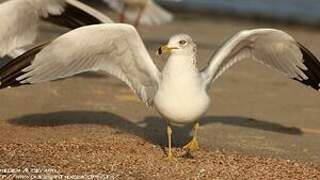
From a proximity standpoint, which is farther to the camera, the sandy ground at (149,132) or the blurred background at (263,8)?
the blurred background at (263,8)

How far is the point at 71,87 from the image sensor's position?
8727 millimetres

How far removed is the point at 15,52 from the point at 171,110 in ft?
7.75

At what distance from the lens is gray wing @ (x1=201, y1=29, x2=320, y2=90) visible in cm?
627

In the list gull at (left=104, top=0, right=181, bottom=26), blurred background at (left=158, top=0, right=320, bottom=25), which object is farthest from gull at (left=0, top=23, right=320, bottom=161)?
blurred background at (left=158, top=0, right=320, bottom=25)

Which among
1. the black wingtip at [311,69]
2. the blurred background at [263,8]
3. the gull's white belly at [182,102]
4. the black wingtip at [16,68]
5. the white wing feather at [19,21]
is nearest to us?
the gull's white belly at [182,102]

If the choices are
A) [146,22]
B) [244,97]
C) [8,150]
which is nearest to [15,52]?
[8,150]

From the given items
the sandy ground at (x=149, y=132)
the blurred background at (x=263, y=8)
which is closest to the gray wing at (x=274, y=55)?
the sandy ground at (x=149, y=132)

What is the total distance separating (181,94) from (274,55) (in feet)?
3.88

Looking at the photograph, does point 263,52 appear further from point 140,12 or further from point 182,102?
point 140,12

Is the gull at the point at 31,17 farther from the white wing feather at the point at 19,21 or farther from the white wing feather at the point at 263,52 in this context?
the white wing feather at the point at 263,52

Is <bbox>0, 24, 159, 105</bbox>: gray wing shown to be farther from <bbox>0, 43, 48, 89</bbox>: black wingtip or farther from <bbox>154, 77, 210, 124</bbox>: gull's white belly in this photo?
<bbox>154, 77, 210, 124</bbox>: gull's white belly

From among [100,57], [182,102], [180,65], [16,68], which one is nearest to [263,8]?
[100,57]

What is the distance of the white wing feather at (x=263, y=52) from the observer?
6.25 metres

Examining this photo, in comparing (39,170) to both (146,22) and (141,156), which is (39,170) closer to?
(141,156)
